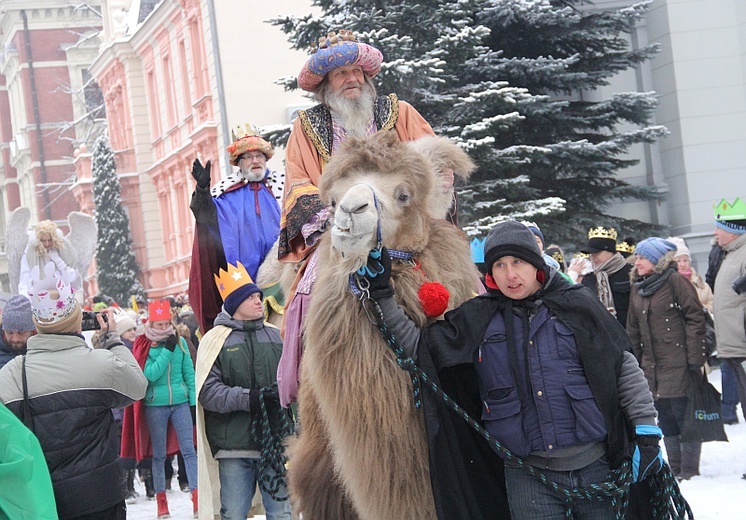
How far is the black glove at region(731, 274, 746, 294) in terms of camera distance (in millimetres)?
8930

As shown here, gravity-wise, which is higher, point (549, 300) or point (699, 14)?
point (699, 14)

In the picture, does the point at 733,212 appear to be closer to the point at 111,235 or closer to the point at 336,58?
the point at 336,58

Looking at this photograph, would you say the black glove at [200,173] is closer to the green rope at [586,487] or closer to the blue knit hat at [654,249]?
the green rope at [586,487]

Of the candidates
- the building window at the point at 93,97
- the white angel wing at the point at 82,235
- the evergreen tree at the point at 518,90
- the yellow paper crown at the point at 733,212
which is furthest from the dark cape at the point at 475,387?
the building window at the point at 93,97

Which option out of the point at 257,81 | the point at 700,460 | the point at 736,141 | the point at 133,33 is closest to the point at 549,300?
the point at 700,460

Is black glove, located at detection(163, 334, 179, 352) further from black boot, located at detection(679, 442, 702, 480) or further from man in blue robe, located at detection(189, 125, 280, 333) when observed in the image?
black boot, located at detection(679, 442, 702, 480)

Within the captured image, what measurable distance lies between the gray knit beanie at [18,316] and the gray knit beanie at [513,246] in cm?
404

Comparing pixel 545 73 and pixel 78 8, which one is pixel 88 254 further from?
pixel 78 8

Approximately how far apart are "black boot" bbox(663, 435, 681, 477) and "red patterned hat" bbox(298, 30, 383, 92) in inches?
213

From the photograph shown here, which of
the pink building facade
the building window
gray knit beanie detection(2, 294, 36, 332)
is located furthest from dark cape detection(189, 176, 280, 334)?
→ the building window

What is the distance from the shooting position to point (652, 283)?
9766mm

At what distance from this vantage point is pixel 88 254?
46.9 ft

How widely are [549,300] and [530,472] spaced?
68cm

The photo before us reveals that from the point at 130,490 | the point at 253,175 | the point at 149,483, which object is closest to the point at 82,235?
the point at 149,483
